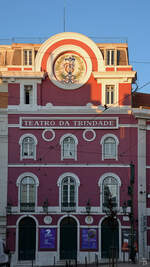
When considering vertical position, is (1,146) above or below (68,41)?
below

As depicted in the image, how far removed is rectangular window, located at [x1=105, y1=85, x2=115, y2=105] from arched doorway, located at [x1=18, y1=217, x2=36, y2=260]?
39.1 feet

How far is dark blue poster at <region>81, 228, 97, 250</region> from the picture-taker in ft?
157

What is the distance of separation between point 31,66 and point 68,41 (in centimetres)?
389

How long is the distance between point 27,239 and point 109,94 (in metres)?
14.1

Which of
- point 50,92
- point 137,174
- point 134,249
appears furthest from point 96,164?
point 134,249

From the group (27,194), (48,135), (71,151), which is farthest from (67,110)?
(27,194)

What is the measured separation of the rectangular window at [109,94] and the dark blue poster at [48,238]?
11.7 m

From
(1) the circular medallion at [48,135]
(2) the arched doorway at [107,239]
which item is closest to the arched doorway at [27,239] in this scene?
(2) the arched doorway at [107,239]

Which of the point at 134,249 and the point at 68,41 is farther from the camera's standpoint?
the point at 68,41

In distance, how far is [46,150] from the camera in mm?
49438

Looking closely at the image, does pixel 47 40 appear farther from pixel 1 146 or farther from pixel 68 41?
pixel 1 146

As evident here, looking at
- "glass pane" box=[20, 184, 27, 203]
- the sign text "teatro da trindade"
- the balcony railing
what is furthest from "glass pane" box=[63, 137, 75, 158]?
the balcony railing

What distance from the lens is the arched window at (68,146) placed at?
4950 cm

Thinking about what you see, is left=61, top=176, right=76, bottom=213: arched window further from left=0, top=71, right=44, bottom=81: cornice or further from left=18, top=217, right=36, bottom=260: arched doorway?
left=0, top=71, right=44, bottom=81: cornice
